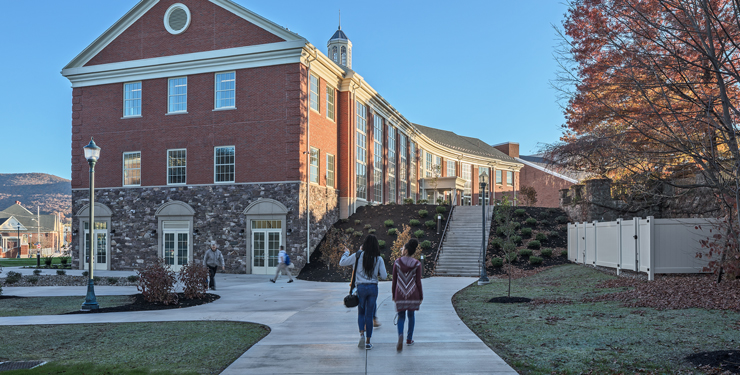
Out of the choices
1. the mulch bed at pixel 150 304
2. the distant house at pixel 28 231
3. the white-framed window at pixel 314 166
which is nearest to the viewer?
the mulch bed at pixel 150 304

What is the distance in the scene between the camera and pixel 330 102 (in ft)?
102

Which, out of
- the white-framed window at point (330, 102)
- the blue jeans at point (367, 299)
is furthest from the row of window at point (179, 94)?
the blue jeans at point (367, 299)

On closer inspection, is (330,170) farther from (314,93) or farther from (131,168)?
(131,168)

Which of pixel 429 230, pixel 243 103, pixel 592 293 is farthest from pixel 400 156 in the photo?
pixel 592 293

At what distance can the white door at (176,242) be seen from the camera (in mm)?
28641

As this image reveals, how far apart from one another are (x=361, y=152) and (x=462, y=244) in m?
9.31

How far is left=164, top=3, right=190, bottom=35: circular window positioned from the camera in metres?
29.0

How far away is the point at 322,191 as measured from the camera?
96.6ft

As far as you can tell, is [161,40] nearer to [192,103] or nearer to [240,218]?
[192,103]

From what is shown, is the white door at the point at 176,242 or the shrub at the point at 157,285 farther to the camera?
the white door at the point at 176,242

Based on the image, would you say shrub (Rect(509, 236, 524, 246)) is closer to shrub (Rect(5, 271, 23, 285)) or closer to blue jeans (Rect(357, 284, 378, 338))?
blue jeans (Rect(357, 284, 378, 338))

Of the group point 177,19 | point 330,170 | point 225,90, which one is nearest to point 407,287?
point 225,90

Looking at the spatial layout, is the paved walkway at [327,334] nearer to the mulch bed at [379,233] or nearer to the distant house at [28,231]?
the mulch bed at [379,233]

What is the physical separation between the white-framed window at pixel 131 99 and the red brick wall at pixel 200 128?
28 centimetres
